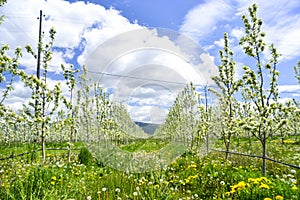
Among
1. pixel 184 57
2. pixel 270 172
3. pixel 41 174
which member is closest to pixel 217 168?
pixel 270 172

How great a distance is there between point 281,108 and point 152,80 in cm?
826

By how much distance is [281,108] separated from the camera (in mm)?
4812

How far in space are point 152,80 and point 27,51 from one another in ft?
21.8

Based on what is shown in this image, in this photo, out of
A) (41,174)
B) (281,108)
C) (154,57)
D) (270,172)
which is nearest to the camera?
(41,174)

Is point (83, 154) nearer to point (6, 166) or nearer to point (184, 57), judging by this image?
point (6, 166)

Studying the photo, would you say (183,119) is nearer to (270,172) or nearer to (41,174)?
(270,172)

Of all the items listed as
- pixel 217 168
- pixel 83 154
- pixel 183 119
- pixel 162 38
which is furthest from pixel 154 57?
pixel 183 119

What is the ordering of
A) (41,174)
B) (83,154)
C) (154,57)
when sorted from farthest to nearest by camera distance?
(154,57)
(83,154)
(41,174)

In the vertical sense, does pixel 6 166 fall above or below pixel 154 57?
below

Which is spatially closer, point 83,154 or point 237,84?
point 237,84

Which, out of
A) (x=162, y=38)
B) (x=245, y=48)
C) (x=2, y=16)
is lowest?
(x=245, y=48)

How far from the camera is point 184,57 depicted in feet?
28.9

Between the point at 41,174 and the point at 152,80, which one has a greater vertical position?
the point at 152,80

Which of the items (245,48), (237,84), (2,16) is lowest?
(237,84)
